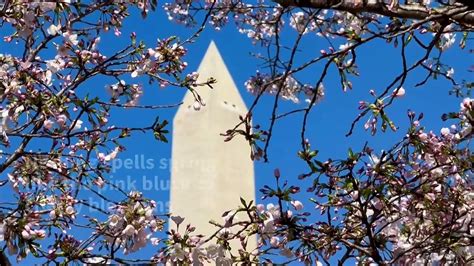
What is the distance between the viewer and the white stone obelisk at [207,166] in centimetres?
1434

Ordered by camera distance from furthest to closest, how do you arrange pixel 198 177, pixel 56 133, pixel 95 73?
pixel 198 177 < pixel 95 73 < pixel 56 133

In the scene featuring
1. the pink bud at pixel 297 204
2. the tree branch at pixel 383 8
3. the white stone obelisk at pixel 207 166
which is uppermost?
the white stone obelisk at pixel 207 166

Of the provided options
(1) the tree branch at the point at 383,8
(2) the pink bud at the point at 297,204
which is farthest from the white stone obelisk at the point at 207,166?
(1) the tree branch at the point at 383,8

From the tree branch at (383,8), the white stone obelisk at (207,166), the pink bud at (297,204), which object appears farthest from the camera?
A: the white stone obelisk at (207,166)

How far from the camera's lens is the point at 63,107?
13.0ft

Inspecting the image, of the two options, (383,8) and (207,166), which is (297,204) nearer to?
(383,8)

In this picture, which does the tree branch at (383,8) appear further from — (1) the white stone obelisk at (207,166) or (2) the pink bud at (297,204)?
(1) the white stone obelisk at (207,166)

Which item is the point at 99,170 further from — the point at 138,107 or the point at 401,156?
the point at 401,156

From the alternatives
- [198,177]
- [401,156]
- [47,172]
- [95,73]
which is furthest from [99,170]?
[198,177]

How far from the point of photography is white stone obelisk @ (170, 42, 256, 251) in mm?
14336

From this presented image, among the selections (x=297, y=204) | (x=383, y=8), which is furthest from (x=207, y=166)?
(x=383, y=8)

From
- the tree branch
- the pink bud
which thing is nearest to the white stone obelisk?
the pink bud

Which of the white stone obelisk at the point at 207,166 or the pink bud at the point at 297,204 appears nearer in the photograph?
the pink bud at the point at 297,204

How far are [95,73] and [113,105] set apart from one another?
25 cm
